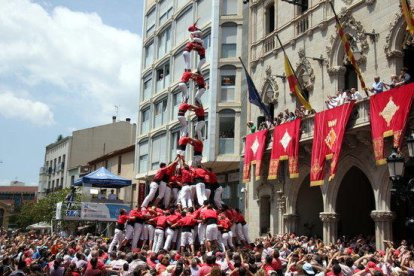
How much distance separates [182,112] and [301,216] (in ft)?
29.7

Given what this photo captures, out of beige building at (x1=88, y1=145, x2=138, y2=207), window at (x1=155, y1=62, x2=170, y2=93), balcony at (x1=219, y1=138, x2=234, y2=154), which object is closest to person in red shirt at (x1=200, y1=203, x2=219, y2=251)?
balcony at (x1=219, y1=138, x2=234, y2=154)

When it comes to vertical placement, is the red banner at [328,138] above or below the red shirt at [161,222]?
above

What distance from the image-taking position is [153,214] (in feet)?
64.0

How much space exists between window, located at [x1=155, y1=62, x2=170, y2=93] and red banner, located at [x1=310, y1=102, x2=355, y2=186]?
859 inches

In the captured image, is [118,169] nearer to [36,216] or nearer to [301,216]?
[36,216]

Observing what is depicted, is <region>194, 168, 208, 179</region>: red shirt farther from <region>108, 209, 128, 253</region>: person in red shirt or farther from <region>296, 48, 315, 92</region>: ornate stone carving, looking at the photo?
<region>296, 48, 315, 92</region>: ornate stone carving

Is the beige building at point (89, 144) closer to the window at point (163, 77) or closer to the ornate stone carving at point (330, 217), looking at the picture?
the window at point (163, 77)

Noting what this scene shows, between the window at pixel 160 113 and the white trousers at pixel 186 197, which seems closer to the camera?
the white trousers at pixel 186 197

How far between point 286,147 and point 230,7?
14.5 m

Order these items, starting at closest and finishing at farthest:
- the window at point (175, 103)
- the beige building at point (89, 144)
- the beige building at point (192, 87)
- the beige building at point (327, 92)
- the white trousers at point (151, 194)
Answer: the white trousers at point (151, 194)
the beige building at point (327, 92)
the beige building at point (192, 87)
the window at point (175, 103)
the beige building at point (89, 144)

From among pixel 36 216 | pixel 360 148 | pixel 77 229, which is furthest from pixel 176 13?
pixel 36 216

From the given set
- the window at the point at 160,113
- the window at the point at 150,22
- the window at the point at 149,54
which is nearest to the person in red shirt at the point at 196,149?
the window at the point at 160,113

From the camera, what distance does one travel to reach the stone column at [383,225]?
1984cm

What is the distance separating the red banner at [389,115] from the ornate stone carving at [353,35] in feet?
13.1
